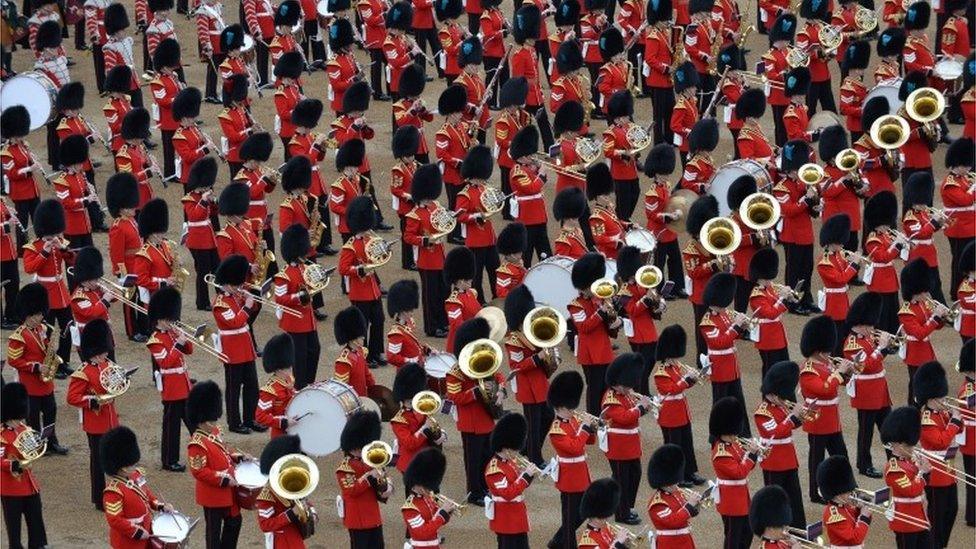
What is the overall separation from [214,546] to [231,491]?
15.1 inches

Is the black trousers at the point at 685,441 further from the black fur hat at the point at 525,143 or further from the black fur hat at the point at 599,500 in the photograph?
the black fur hat at the point at 525,143

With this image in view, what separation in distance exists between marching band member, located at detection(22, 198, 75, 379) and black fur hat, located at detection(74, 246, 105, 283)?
0.57m

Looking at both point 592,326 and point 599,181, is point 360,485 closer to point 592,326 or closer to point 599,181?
point 592,326

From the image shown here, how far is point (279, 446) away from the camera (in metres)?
14.7

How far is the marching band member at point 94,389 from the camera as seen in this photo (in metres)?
15.9

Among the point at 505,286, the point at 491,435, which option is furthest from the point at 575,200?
the point at 491,435

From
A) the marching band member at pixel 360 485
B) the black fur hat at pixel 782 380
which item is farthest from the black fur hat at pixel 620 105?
the marching band member at pixel 360 485

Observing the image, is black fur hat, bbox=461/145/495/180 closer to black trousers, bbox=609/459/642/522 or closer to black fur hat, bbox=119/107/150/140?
black fur hat, bbox=119/107/150/140

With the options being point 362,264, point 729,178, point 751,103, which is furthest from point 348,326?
point 751,103

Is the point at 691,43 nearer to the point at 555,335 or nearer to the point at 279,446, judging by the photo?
the point at 555,335

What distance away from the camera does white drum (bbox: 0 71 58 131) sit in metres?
19.7

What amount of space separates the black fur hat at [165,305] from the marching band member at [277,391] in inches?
33.7

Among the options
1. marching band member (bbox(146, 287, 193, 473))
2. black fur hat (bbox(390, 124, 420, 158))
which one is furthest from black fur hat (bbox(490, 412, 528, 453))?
black fur hat (bbox(390, 124, 420, 158))

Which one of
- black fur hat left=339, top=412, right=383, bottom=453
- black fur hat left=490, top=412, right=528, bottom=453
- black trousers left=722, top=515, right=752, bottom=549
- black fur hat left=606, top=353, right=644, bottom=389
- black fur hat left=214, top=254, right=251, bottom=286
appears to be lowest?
black trousers left=722, top=515, right=752, bottom=549
